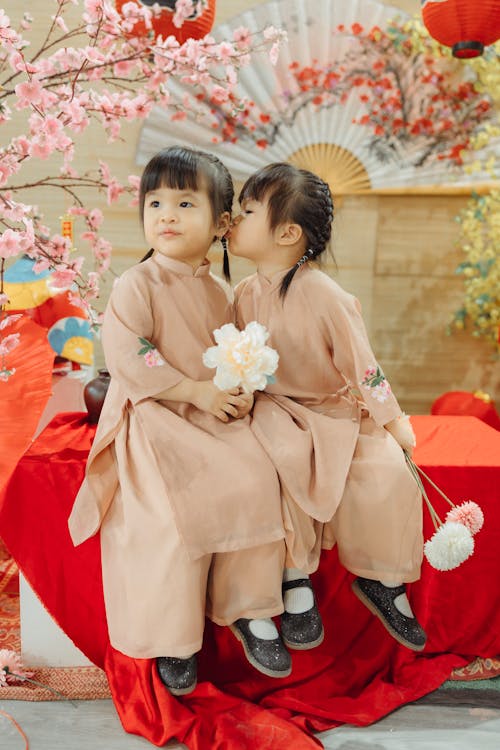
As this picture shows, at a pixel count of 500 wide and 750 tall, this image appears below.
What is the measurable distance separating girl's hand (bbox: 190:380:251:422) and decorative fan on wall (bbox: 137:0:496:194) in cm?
240

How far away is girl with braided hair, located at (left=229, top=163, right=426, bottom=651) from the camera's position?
1.68 metres

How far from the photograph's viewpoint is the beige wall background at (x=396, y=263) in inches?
151

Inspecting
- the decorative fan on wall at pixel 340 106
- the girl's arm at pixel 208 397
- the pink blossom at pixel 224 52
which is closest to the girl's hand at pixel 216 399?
the girl's arm at pixel 208 397

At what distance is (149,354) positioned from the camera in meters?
1.69

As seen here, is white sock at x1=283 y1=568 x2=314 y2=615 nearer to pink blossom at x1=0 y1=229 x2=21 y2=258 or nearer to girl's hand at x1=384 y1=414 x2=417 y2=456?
girl's hand at x1=384 y1=414 x2=417 y2=456

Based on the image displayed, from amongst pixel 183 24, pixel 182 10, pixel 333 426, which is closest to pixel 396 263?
pixel 183 24

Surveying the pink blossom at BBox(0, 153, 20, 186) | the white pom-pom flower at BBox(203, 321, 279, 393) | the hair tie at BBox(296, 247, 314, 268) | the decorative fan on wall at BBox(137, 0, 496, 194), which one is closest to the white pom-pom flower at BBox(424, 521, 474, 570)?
the white pom-pom flower at BBox(203, 321, 279, 393)

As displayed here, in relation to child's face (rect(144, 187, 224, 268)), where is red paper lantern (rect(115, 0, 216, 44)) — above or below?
above

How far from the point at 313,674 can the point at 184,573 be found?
21.0 inches

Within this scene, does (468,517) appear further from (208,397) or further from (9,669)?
(9,669)

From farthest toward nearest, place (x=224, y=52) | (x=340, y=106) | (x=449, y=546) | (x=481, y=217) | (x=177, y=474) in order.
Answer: (x=481, y=217) < (x=340, y=106) < (x=224, y=52) < (x=177, y=474) < (x=449, y=546)

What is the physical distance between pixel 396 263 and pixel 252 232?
7.85 feet

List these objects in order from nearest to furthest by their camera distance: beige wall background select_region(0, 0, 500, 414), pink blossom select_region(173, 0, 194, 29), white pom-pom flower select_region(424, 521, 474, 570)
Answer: white pom-pom flower select_region(424, 521, 474, 570) → pink blossom select_region(173, 0, 194, 29) → beige wall background select_region(0, 0, 500, 414)

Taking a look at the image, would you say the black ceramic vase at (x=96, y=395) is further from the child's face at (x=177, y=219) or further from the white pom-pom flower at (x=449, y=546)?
the white pom-pom flower at (x=449, y=546)
